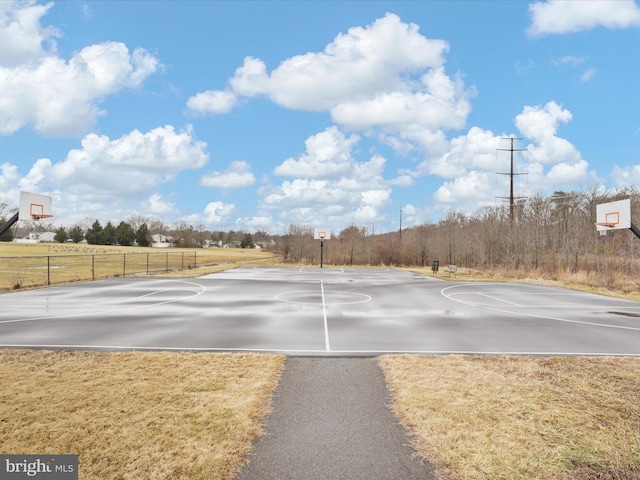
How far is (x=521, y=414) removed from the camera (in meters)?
5.31

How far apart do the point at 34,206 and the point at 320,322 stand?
8224 millimetres

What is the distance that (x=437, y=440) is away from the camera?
4.55m

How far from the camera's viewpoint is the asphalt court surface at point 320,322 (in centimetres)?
912

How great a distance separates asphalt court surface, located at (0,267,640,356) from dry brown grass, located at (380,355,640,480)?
4.25ft

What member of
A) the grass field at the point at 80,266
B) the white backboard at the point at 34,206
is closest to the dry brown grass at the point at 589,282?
the white backboard at the point at 34,206

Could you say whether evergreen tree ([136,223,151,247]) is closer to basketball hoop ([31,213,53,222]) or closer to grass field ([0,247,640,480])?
basketball hoop ([31,213,53,222])

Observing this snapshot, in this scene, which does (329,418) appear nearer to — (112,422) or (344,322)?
(112,422)

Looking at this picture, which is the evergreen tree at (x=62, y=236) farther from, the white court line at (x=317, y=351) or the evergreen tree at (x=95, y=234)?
the white court line at (x=317, y=351)

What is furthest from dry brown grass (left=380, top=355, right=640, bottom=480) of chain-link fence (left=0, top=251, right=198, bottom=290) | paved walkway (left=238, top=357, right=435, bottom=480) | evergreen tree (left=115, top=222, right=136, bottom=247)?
evergreen tree (left=115, top=222, right=136, bottom=247)

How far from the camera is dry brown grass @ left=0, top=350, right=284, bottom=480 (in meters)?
4.09

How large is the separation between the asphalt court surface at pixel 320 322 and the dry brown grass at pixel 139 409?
56.4 inches

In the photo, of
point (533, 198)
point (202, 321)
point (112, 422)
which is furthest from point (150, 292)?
point (533, 198)

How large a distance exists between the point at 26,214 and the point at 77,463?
26.1 ft

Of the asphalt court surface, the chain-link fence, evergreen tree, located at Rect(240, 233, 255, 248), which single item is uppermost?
evergreen tree, located at Rect(240, 233, 255, 248)
